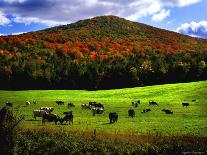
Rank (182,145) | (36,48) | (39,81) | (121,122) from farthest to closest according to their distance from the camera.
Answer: (36,48)
(39,81)
(121,122)
(182,145)

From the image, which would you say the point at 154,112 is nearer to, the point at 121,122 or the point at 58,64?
the point at 121,122

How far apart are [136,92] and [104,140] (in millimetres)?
65018

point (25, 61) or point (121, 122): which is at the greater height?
point (25, 61)

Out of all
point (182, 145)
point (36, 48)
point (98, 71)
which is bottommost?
point (182, 145)

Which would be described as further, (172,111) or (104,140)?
(172,111)

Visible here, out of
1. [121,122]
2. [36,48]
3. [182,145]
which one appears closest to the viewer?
[182,145]

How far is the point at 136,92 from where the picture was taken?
9644 centimetres

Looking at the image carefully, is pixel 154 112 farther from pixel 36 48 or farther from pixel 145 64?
pixel 36 48

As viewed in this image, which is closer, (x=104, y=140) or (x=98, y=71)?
(x=104, y=140)

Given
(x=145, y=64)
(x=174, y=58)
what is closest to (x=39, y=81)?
(x=145, y=64)

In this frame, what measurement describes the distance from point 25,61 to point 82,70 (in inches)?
855

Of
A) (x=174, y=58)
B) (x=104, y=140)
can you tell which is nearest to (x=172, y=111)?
(x=104, y=140)

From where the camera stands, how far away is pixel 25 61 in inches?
5349

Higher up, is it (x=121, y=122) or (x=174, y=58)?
(x=174, y=58)
